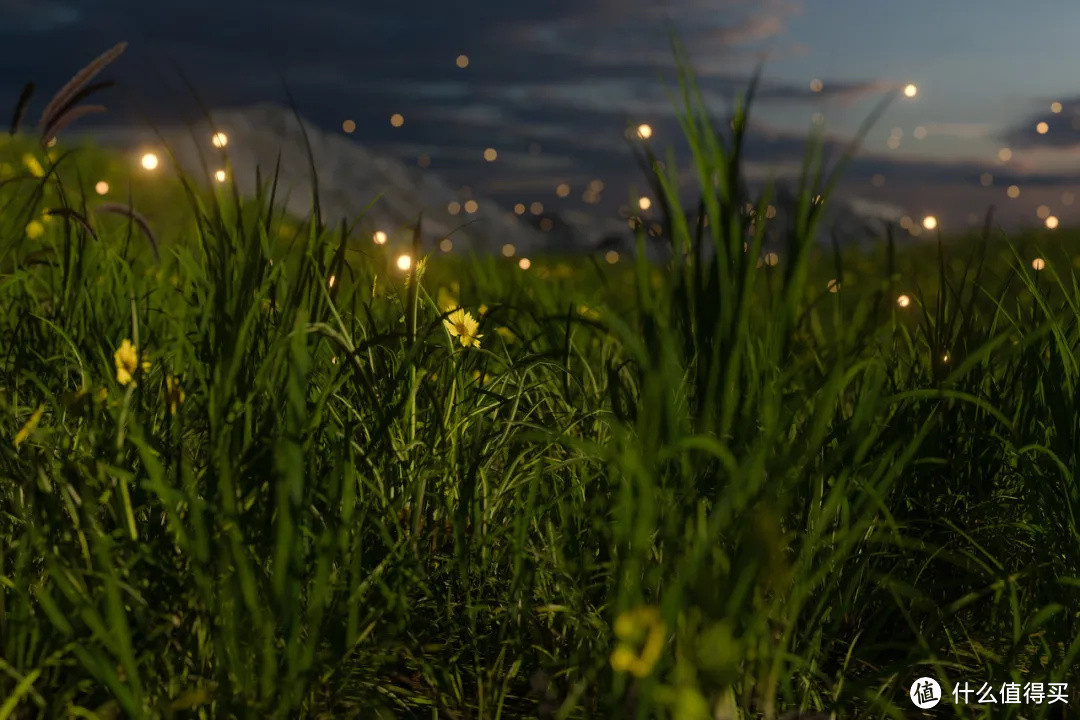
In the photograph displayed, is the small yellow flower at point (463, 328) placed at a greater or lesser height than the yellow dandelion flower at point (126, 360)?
lesser

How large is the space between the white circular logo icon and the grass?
0.11ft

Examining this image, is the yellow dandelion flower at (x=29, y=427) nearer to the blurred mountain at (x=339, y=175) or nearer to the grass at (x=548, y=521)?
the grass at (x=548, y=521)

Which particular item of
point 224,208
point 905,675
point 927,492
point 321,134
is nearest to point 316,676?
point 905,675

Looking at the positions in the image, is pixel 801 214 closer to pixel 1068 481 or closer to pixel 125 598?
pixel 1068 481

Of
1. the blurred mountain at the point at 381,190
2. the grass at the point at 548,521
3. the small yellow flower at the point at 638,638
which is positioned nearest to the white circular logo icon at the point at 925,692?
the grass at the point at 548,521

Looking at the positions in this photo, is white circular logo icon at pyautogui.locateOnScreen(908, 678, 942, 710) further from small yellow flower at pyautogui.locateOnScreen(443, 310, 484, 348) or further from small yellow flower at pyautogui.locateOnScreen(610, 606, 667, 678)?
small yellow flower at pyautogui.locateOnScreen(443, 310, 484, 348)

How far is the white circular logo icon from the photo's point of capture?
5.74 ft

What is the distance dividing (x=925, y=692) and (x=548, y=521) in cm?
72

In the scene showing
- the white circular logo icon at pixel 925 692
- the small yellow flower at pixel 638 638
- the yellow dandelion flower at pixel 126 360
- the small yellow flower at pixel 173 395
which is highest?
the yellow dandelion flower at pixel 126 360

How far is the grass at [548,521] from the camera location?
55.7 inches

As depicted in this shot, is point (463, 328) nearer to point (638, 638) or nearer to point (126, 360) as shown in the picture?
point (126, 360)

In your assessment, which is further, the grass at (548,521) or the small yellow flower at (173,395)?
the small yellow flower at (173,395)

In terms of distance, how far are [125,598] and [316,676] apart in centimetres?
Answer: 33

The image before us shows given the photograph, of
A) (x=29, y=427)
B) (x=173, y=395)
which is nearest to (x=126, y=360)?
(x=173, y=395)
